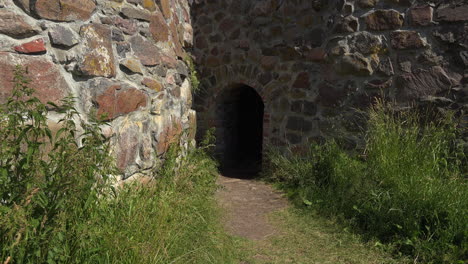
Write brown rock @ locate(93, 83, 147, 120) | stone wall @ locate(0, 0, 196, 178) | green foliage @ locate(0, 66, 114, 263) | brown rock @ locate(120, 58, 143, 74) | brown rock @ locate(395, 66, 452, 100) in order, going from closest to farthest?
green foliage @ locate(0, 66, 114, 263) → stone wall @ locate(0, 0, 196, 178) → brown rock @ locate(93, 83, 147, 120) → brown rock @ locate(120, 58, 143, 74) → brown rock @ locate(395, 66, 452, 100)

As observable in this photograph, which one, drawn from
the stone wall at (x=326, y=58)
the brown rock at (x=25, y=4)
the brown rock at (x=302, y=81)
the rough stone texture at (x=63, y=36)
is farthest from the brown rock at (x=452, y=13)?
the brown rock at (x=25, y=4)

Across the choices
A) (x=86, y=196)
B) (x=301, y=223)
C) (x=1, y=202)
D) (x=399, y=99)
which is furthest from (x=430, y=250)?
(x=1, y=202)

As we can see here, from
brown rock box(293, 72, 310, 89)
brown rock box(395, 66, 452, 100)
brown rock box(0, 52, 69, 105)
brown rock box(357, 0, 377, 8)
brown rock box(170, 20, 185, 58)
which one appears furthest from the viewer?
brown rock box(293, 72, 310, 89)

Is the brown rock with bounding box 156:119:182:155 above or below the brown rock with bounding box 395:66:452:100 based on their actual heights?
below

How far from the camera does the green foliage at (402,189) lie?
2801 millimetres

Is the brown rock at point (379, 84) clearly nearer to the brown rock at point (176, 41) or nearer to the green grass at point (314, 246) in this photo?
the green grass at point (314, 246)

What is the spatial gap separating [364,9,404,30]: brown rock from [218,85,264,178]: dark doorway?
2.49m

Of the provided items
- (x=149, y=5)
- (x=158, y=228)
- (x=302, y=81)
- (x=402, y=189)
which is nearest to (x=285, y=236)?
(x=402, y=189)

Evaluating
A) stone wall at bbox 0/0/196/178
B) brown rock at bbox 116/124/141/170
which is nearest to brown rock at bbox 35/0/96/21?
stone wall at bbox 0/0/196/178

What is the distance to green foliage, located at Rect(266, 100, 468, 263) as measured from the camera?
280 cm

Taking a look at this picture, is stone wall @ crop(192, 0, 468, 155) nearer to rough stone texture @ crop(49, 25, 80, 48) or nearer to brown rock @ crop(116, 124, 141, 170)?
brown rock @ crop(116, 124, 141, 170)

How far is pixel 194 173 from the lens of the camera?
12.2 feet

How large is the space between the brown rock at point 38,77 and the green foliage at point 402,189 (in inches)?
102

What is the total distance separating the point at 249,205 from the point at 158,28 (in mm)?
2072
